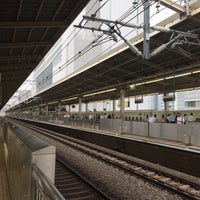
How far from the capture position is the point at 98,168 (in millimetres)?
12805

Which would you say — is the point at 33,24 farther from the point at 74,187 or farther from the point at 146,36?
the point at 74,187

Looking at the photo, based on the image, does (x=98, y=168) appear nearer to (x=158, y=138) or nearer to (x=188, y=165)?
(x=188, y=165)

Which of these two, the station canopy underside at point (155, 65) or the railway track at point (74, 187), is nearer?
the railway track at point (74, 187)

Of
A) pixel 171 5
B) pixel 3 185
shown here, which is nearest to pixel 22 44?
→ pixel 171 5

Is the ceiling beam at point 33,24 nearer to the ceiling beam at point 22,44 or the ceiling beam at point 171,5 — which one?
the ceiling beam at point 22,44

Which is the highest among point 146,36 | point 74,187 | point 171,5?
point 171,5

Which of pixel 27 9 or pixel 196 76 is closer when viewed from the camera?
pixel 27 9

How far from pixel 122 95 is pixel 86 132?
7.16 metres

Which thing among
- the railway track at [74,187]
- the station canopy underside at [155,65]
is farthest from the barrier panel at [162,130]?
the railway track at [74,187]

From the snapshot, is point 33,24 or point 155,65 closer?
point 33,24

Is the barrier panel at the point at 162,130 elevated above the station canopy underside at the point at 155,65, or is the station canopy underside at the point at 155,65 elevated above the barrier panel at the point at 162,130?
the station canopy underside at the point at 155,65

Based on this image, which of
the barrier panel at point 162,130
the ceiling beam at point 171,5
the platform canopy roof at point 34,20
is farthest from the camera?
the barrier panel at point 162,130

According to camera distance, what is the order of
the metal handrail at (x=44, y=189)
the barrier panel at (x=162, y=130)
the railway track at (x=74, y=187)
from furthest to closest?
1. the barrier panel at (x=162, y=130)
2. the railway track at (x=74, y=187)
3. the metal handrail at (x=44, y=189)

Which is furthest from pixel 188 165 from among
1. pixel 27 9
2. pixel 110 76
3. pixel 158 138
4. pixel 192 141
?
pixel 110 76
